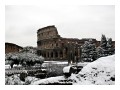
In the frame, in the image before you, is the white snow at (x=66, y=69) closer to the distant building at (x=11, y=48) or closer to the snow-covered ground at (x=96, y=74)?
the snow-covered ground at (x=96, y=74)

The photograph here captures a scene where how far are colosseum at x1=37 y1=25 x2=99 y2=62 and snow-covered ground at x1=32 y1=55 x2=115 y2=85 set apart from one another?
47 cm

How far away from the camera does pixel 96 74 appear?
833cm

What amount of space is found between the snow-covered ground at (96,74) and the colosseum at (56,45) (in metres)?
0.47

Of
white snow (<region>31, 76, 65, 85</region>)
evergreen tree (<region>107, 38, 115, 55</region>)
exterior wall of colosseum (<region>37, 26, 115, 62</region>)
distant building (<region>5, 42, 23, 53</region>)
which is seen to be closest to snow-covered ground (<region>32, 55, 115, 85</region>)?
white snow (<region>31, 76, 65, 85</region>)

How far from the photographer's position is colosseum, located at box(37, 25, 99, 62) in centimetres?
841

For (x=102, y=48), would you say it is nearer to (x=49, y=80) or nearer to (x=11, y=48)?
(x=49, y=80)

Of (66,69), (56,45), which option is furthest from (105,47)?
(56,45)

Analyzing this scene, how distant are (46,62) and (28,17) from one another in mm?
1455

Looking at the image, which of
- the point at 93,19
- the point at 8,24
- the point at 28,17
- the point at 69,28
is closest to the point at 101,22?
the point at 93,19

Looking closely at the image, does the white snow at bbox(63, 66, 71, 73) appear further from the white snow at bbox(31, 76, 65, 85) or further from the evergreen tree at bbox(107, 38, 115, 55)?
the evergreen tree at bbox(107, 38, 115, 55)

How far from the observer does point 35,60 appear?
334 inches

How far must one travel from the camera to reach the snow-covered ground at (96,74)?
8.14 meters

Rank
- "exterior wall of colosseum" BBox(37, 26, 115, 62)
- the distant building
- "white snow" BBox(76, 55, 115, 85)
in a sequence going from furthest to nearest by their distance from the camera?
"exterior wall of colosseum" BBox(37, 26, 115, 62)
the distant building
"white snow" BBox(76, 55, 115, 85)
